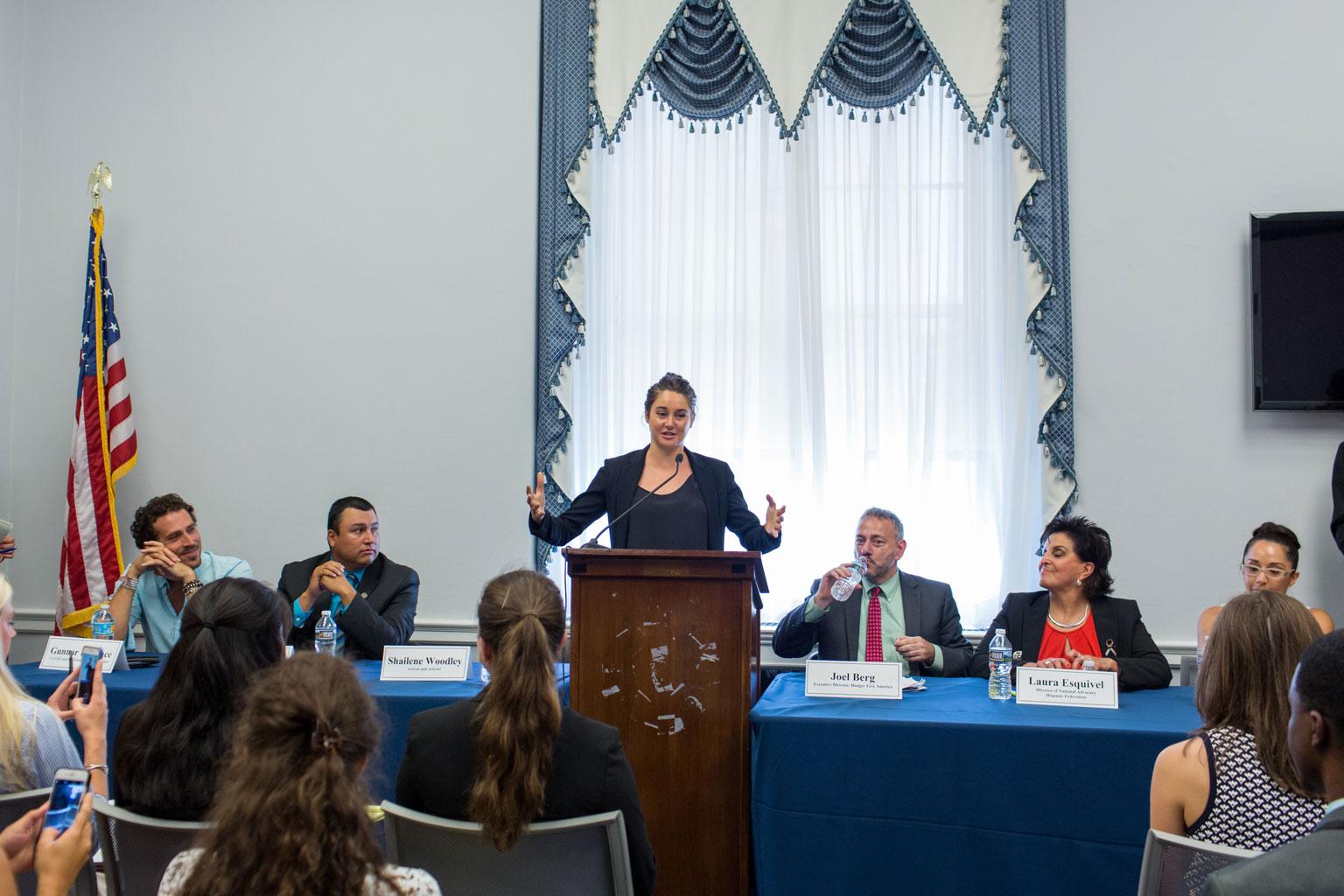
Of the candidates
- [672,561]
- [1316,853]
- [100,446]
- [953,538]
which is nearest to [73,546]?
[100,446]

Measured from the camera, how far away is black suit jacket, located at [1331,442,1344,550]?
4074 millimetres

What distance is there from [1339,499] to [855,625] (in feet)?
6.43

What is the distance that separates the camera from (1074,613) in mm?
3420

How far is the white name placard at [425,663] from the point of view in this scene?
10.2ft

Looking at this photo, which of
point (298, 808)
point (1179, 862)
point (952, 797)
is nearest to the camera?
point (298, 808)

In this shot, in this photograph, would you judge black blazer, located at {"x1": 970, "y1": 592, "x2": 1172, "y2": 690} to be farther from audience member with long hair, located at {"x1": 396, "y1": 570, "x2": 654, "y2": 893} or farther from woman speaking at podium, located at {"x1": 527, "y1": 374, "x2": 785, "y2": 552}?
audience member with long hair, located at {"x1": 396, "y1": 570, "x2": 654, "y2": 893}

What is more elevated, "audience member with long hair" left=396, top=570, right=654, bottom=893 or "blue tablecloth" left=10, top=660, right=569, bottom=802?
"audience member with long hair" left=396, top=570, right=654, bottom=893

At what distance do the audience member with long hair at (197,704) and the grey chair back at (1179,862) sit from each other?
1.45 meters

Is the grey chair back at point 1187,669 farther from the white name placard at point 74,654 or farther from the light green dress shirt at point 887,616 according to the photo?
the white name placard at point 74,654

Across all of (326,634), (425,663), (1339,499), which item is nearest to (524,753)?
(425,663)

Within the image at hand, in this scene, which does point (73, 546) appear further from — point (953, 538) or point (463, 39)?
point (953, 538)

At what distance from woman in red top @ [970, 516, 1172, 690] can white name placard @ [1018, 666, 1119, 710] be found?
463 millimetres

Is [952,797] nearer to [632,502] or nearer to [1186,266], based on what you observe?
[632,502]

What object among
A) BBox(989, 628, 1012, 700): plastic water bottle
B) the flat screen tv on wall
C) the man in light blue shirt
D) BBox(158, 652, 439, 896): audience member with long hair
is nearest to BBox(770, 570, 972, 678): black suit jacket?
BBox(989, 628, 1012, 700): plastic water bottle
